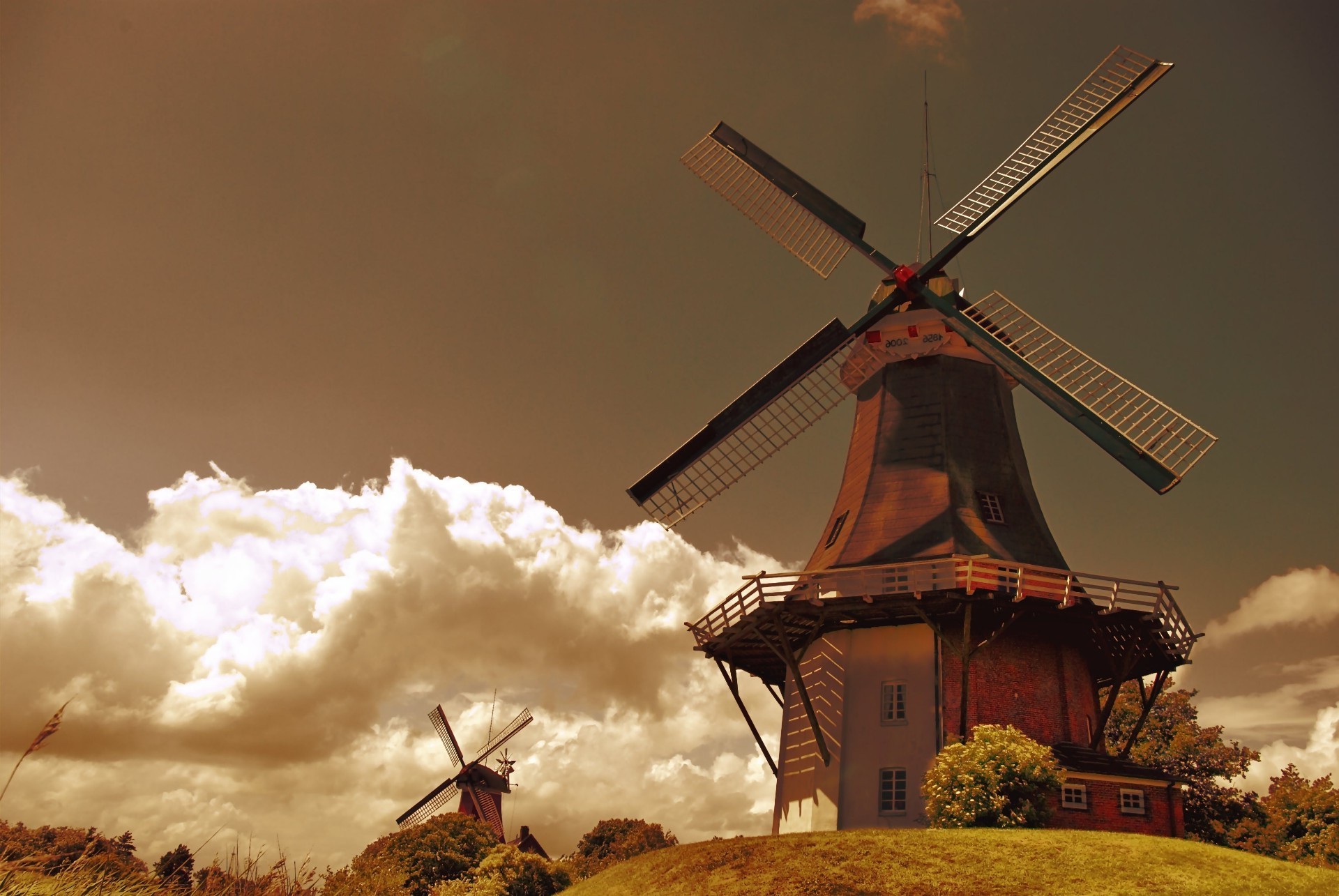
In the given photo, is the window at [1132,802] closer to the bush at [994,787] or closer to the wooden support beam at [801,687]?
the bush at [994,787]

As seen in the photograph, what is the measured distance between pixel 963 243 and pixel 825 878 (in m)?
20.3

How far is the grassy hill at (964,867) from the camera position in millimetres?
16156

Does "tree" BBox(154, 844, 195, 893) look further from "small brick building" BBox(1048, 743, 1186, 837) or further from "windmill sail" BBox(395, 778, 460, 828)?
"windmill sail" BBox(395, 778, 460, 828)

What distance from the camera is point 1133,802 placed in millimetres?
22422

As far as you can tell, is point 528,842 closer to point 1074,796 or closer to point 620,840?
point 620,840

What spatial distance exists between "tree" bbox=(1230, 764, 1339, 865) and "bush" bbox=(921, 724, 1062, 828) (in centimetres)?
1290

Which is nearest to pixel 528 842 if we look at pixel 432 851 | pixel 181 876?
pixel 432 851

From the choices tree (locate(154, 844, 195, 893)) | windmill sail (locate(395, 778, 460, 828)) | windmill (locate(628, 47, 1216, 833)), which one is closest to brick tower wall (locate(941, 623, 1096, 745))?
windmill (locate(628, 47, 1216, 833))

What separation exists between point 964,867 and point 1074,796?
668cm

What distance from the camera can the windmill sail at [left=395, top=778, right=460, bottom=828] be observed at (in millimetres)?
51062

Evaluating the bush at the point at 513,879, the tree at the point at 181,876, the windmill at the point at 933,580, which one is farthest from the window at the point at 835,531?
the tree at the point at 181,876

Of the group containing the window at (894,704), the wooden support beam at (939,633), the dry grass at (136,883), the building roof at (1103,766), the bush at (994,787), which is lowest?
the dry grass at (136,883)

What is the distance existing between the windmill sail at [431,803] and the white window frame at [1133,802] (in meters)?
37.9

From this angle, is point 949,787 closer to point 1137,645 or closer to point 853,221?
point 1137,645
